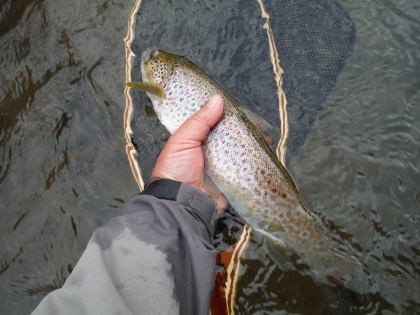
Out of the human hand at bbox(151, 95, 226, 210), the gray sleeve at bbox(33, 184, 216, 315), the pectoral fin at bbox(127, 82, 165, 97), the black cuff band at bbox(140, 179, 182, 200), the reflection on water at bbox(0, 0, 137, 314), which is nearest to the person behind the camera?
the gray sleeve at bbox(33, 184, 216, 315)

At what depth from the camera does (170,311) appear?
1.31m

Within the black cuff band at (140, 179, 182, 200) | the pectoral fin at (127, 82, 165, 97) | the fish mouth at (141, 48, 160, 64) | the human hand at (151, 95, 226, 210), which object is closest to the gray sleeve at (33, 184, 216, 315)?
the black cuff band at (140, 179, 182, 200)

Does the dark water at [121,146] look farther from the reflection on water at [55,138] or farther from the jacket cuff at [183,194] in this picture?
the jacket cuff at [183,194]

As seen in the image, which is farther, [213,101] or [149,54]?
[149,54]

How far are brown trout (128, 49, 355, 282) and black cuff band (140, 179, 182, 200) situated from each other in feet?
0.91

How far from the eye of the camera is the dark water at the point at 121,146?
A: 195 cm

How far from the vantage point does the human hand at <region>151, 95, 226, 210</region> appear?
1.89m

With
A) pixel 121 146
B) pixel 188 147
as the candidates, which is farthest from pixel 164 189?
pixel 121 146

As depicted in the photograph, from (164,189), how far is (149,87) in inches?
24.9

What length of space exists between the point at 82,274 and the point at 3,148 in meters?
1.53

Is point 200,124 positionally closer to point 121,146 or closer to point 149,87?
point 149,87

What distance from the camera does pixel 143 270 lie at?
4.44 ft

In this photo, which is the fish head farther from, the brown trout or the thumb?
the thumb

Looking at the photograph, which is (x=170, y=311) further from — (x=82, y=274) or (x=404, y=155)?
(x=404, y=155)
